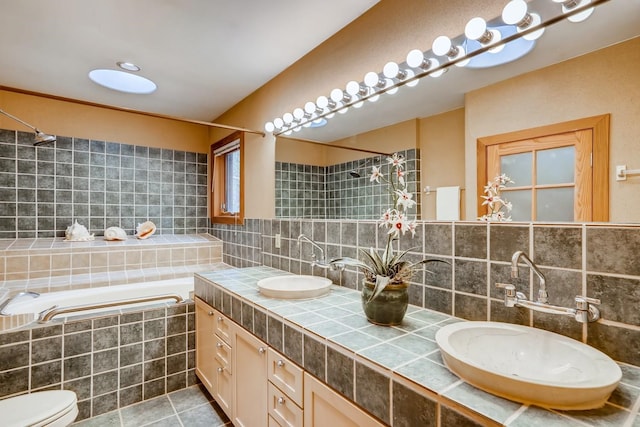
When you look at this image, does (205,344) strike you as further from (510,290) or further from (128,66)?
(128,66)

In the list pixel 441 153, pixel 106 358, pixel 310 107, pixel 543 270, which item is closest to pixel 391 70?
pixel 441 153

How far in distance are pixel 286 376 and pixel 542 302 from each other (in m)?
0.94

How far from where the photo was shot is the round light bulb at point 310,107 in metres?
2.12

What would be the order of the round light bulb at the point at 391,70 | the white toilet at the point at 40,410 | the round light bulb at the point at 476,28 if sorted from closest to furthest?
the round light bulb at the point at 476,28 < the white toilet at the point at 40,410 < the round light bulb at the point at 391,70

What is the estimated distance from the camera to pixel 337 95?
1924 mm

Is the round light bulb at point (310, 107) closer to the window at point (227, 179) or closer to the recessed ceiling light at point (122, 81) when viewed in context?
the window at point (227, 179)

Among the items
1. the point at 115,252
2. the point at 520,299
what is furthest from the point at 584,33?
the point at 115,252

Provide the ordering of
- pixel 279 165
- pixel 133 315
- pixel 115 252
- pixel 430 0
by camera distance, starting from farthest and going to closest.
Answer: pixel 115 252 → pixel 279 165 → pixel 133 315 → pixel 430 0

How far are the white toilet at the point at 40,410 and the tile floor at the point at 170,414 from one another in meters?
0.47

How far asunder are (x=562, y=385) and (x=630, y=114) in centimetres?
79

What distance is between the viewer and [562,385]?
64 centimetres

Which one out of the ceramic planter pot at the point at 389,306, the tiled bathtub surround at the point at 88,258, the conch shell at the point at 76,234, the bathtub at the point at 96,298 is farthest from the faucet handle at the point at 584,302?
the conch shell at the point at 76,234

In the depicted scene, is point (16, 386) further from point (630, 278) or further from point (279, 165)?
point (630, 278)

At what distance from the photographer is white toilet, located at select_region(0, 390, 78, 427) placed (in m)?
1.32
